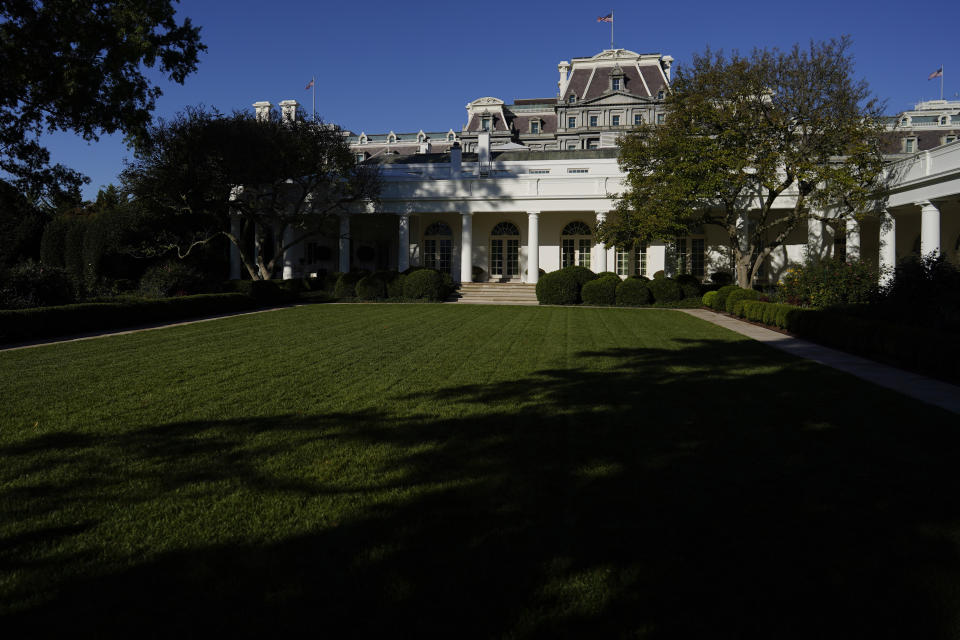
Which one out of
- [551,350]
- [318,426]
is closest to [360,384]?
[318,426]

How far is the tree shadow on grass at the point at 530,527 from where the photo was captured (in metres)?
2.38

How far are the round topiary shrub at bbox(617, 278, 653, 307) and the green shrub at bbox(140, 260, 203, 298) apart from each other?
15.8m

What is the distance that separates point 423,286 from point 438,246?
9.27m

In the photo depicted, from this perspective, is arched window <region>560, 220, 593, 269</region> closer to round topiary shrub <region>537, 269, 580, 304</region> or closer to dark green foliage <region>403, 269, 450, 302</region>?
round topiary shrub <region>537, 269, 580, 304</region>

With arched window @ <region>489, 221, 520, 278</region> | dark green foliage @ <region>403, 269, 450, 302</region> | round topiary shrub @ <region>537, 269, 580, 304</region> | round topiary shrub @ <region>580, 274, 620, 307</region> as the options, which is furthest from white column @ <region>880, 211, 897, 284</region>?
dark green foliage @ <region>403, 269, 450, 302</region>

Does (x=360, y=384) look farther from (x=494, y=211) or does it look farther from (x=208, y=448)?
(x=494, y=211)

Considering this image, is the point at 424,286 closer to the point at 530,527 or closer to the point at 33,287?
the point at 33,287

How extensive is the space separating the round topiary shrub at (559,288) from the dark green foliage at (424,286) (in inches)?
167

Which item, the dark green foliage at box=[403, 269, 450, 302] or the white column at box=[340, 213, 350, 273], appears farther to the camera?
the white column at box=[340, 213, 350, 273]

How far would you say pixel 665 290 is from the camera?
24531mm

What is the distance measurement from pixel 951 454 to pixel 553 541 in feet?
11.6

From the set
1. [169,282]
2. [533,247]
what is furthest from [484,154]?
[169,282]

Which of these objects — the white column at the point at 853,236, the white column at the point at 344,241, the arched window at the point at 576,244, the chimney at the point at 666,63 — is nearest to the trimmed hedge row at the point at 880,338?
Result: the white column at the point at 853,236

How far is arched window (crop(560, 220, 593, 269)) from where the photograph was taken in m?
32.5
